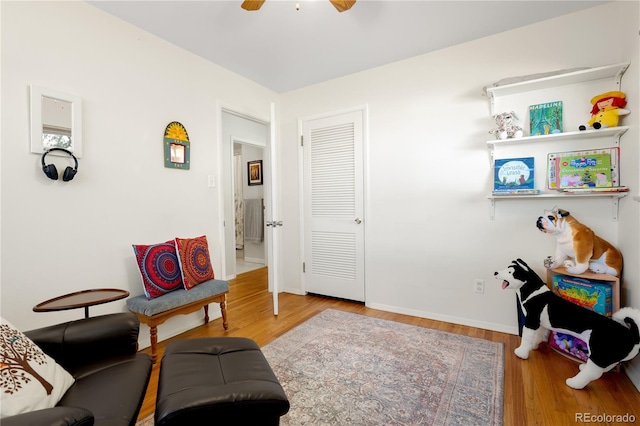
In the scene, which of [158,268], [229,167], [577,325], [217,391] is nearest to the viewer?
[217,391]

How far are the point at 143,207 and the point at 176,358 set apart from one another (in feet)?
4.73

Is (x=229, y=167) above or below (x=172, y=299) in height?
above

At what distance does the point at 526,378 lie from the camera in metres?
1.85

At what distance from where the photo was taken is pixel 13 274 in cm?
174

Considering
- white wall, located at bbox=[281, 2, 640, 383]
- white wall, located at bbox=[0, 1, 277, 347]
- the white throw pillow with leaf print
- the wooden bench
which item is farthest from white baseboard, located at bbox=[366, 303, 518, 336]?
the white throw pillow with leaf print

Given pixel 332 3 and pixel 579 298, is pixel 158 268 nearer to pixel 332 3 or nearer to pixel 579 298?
pixel 332 3

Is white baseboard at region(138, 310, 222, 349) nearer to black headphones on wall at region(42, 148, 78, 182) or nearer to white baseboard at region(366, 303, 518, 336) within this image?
black headphones on wall at region(42, 148, 78, 182)

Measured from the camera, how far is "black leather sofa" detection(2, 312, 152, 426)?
1038 mm

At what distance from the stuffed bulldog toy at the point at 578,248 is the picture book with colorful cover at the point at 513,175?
31cm

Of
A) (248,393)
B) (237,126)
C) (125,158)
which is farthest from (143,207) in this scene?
(237,126)

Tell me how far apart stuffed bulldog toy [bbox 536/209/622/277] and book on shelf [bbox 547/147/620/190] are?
0.84 feet

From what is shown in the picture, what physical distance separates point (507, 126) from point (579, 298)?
4.37 feet

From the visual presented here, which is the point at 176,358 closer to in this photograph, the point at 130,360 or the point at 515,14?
the point at 130,360

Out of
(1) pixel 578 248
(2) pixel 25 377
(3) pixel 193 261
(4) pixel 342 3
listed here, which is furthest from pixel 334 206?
(2) pixel 25 377
